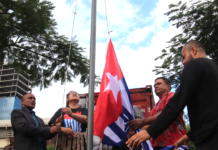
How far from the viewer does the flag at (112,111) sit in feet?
7.68

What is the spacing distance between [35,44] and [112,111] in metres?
5.76

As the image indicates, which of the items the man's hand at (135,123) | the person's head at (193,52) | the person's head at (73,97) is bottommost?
the man's hand at (135,123)

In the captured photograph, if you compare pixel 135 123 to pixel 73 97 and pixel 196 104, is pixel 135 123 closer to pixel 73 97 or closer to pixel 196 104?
pixel 196 104

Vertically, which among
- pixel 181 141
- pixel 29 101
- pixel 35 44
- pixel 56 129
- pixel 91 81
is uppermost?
pixel 35 44

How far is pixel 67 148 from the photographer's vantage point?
3018 mm

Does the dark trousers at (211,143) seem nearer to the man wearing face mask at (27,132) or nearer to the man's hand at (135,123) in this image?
the man's hand at (135,123)

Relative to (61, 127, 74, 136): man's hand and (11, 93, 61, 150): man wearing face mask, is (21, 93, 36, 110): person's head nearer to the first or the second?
(11, 93, 61, 150): man wearing face mask

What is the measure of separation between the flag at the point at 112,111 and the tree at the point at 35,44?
4.69 metres

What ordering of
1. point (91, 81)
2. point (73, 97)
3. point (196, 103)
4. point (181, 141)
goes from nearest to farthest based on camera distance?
point (196, 103)
point (181, 141)
point (91, 81)
point (73, 97)

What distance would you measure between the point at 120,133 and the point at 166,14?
23.5 ft

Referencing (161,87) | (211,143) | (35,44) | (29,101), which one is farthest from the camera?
(35,44)

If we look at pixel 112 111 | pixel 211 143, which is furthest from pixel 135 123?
pixel 211 143

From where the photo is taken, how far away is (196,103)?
5.02ft

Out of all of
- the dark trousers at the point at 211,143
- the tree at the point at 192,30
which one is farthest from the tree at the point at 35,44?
the dark trousers at the point at 211,143
